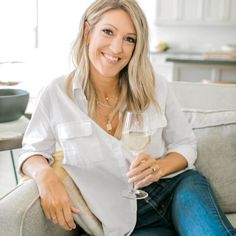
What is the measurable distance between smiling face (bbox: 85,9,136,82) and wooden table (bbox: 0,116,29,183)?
1.30 feet

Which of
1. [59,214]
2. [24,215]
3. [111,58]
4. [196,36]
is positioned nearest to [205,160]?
[111,58]

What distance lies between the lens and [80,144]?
1.42 meters

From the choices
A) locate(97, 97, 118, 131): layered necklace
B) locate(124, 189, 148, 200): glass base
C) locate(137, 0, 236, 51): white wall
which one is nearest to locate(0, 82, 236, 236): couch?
locate(124, 189, 148, 200): glass base

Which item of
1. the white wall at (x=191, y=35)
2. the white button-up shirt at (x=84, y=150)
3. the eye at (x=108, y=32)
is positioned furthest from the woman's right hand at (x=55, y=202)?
the white wall at (x=191, y=35)

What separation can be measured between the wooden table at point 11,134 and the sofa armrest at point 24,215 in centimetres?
27

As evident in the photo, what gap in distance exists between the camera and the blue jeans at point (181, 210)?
4.04ft

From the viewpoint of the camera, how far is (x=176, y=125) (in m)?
1.53

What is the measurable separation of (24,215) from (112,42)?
2.20 ft

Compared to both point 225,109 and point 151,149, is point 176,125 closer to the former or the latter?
point 151,149

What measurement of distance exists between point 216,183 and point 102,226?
50 centimetres

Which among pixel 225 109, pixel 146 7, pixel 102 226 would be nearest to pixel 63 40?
pixel 146 7

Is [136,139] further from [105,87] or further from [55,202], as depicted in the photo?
[105,87]

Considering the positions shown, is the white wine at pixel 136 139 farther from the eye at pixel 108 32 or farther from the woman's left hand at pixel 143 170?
the eye at pixel 108 32

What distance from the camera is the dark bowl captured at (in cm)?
158
